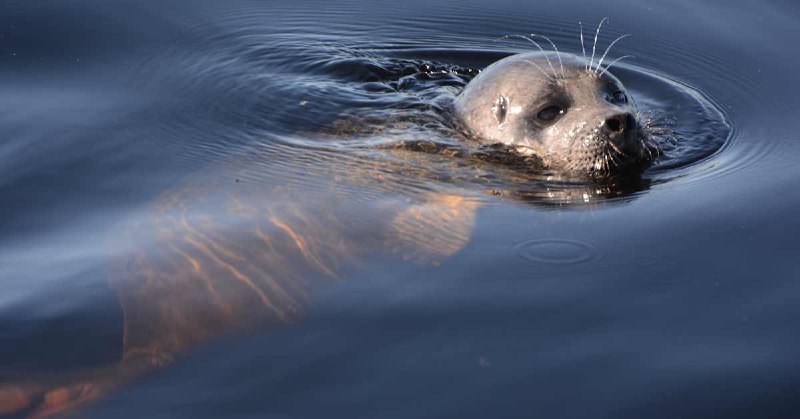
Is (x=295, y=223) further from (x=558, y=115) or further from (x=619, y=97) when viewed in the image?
(x=619, y=97)

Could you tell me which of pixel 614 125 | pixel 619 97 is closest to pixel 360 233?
pixel 614 125

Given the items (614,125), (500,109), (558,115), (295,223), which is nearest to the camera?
(295,223)

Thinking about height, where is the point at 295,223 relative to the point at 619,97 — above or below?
below

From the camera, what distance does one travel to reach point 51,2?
9.09 meters

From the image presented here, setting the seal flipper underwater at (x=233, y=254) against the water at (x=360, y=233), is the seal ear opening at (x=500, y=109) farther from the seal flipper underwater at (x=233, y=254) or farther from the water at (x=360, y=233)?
the seal flipper underwater at (x=233, y=254)

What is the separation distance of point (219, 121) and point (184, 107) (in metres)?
0.33

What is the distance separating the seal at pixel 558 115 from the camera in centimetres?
672

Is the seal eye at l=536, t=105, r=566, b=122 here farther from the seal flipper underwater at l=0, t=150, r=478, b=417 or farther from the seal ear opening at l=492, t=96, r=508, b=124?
the seal flipper underwater at l=0, t=150, r=478, b=417

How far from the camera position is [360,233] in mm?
5613

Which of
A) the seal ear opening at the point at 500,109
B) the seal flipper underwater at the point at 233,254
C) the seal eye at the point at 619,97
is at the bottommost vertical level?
the seal flipper underwater at the point at 233,254

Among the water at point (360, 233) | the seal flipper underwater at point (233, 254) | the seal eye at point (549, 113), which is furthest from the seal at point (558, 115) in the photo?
the seal flipper underwater at point (233, 254)

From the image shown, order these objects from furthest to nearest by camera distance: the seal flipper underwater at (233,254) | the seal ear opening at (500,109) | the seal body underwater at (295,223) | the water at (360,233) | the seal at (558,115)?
the seal ear opening at (500,109)
the seal at (558,115)
the seal body underwater at (295,223)
the seal flipper underwater at (233,254)
the water at (360,233)

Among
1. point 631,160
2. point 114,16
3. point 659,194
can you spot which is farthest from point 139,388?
point 114,16

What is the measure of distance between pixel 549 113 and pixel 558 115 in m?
0.07
